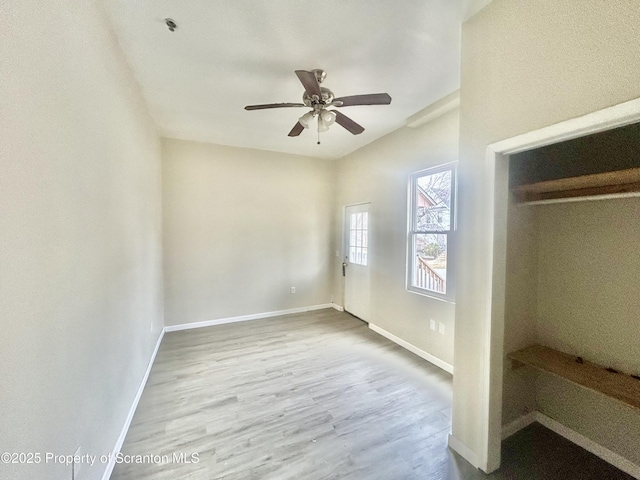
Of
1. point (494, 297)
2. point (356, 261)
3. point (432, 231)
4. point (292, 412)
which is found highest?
point (432, 231)

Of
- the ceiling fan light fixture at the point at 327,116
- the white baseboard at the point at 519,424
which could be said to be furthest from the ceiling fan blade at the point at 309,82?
the white baseboard at the point at 519,424

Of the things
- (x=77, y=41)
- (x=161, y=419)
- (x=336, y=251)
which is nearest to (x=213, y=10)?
(x=77, y=41)

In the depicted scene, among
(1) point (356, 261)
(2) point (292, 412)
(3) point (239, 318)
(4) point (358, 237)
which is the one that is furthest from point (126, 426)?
(4) point (358, 237)

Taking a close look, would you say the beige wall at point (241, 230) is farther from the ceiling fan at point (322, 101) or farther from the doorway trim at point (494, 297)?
the doorway trim at point (494, 297)

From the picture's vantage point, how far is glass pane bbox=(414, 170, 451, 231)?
293cm

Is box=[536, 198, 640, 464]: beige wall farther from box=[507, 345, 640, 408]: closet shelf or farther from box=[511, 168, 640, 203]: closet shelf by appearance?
box=[511, 168, 640, 203]: closet shelf

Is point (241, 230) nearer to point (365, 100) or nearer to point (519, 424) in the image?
point (365, 100)

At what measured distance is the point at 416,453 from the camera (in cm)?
176

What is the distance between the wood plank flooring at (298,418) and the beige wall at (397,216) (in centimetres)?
38

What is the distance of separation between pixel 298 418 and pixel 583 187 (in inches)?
103

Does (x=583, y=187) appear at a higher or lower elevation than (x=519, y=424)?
higher

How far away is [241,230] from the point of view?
14.4ft

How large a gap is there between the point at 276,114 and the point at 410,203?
2067 millimetres

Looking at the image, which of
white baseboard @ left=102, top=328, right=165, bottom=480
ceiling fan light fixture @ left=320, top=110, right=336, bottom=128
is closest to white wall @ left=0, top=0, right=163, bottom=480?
white baseboard @ left=102, top=328, right=165, bottom=480
